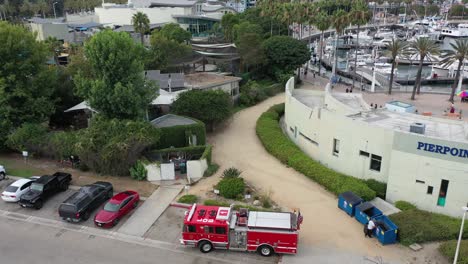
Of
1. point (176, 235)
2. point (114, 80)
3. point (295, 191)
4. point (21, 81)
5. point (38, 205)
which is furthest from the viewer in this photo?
point (21, 81)

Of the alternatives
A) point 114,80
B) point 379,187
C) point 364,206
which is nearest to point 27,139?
point 114,80

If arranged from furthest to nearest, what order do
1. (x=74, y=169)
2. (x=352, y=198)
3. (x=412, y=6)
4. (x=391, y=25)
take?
(x=412, y=6) → (x=391, y=25) → (x=74, y=169) → (x=352, y=198)

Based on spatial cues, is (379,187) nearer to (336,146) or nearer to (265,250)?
(336,146)

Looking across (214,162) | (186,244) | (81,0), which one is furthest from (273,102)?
(81,0)

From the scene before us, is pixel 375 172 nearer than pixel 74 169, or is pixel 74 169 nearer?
pixel 375 172

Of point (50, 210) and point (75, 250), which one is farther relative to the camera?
point (50, 210)

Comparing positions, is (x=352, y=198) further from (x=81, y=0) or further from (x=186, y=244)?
(x=81, y=0)
